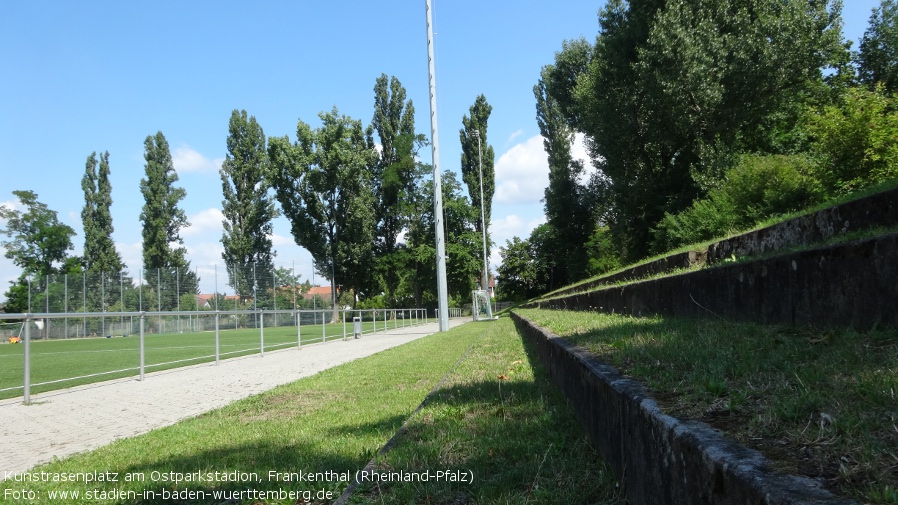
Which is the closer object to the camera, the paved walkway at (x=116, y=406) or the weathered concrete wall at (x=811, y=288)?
the weathered concrete wall at (x=811, y=288)

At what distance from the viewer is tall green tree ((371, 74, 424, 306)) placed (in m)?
56.4

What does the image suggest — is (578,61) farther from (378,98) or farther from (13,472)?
(13,472)

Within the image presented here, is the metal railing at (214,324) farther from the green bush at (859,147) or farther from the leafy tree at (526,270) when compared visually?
the leafy tree at (526,270)

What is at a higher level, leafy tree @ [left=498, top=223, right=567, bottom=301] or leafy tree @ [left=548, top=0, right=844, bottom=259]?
leafy tree @ [left=548, top=0, right=844, bottom=259]

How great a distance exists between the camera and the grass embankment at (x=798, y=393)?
1.42 meters

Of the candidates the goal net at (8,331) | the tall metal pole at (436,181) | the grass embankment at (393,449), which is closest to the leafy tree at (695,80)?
the tall metal pole at (436,181)

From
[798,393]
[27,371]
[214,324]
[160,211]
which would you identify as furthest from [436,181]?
[160,211]

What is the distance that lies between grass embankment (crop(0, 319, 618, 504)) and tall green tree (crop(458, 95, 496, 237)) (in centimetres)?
4925

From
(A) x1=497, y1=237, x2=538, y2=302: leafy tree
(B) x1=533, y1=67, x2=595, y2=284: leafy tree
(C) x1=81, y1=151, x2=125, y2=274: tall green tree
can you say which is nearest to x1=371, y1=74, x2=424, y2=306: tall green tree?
(A) x1=497, y1=237, x2=538, y2=302: leafy tree

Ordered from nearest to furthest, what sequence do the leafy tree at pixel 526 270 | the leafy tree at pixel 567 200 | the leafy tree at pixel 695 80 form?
the leafy tree at pixel 695 80
the leafy tree at pixel 567 200
the leafy tree at pixel 526 270

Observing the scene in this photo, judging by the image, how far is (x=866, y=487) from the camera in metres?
1.27

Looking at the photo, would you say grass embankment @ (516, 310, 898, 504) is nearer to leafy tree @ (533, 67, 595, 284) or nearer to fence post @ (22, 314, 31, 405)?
fence post @ (22, 314, 31, 405)

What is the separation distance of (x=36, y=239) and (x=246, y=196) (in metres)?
23.7

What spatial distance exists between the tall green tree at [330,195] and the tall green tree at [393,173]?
3190 mm
